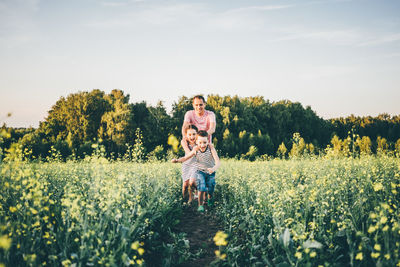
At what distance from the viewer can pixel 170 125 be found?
31281 mm

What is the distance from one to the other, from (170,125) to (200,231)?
88.3 feet

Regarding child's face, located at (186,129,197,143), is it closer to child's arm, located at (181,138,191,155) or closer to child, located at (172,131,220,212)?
child's arm, located at (181,138,191,155)

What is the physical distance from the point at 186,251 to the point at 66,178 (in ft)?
9.74

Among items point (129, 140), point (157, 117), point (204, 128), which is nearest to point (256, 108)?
point (157, 117)

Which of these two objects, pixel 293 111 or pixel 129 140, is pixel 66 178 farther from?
pixel 293 111

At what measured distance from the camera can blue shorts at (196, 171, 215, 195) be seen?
18.5 ft

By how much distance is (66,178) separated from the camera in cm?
521

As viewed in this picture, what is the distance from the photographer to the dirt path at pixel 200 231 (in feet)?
11.9

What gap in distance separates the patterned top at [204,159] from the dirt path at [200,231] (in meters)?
0.98

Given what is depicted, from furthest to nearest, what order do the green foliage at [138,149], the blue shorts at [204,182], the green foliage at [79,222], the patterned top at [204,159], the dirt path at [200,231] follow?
the patterned top at [204,159] → the blue shorts at [204,182] → the green foliage at [138,149] → the dirt path at [200,231] → the green foliage at [79,222]

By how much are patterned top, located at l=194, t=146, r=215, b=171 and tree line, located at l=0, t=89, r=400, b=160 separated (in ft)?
55.9

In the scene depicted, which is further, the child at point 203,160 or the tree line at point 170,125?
the tree line at point 170,125

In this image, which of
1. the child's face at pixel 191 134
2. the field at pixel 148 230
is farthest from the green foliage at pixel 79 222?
the child's face at pixel 191 134

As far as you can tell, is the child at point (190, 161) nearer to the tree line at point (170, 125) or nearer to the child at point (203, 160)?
the child at point (203, 160)
